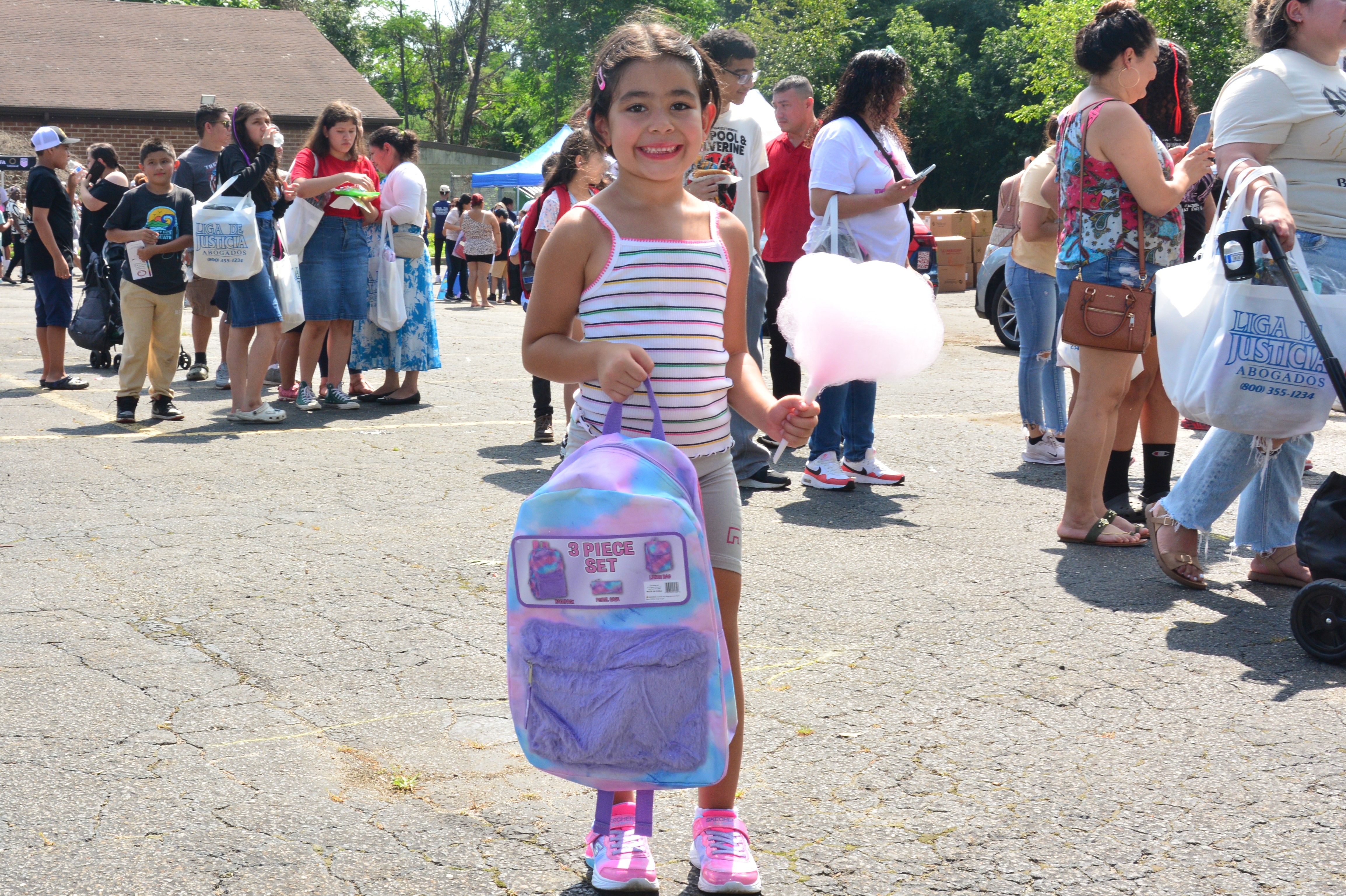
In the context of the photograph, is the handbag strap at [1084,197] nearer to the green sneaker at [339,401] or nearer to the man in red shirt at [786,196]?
the man in red shirt at [786,196]

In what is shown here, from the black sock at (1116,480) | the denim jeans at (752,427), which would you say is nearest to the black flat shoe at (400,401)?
the denim jeans at (752,427)

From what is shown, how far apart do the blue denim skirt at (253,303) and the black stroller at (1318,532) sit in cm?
622

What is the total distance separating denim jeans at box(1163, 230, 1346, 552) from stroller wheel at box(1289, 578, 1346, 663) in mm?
636

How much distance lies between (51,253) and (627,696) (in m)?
9.50

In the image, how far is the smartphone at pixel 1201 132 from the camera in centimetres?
578

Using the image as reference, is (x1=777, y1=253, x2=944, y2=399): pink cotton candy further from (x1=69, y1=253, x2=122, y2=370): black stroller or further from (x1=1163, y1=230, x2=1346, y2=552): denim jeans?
(x1=69, y1=253, x2=122, y2=370): black stroller

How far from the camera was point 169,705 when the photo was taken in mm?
3572

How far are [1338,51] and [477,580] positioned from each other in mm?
3677

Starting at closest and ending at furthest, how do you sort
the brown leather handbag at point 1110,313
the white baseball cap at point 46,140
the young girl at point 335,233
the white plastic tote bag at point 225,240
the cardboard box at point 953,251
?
the brown leather handbag at point 1110,313, the white plastic tote bag at point 225,240, the young girl at point 335,233, the white baseball cap at point 46,140, the cardboard box at point 953,251

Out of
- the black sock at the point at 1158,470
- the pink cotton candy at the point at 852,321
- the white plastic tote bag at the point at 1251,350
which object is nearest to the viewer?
the pink cotton candy at the point at 852,321

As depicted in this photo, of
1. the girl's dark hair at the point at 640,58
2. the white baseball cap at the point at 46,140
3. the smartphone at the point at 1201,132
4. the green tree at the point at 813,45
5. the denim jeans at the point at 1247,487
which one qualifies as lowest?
the denim jeans at the point at 1247,487

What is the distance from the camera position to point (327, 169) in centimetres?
866

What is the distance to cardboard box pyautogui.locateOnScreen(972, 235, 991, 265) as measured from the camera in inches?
946

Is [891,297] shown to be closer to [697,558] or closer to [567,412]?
[697,558]
